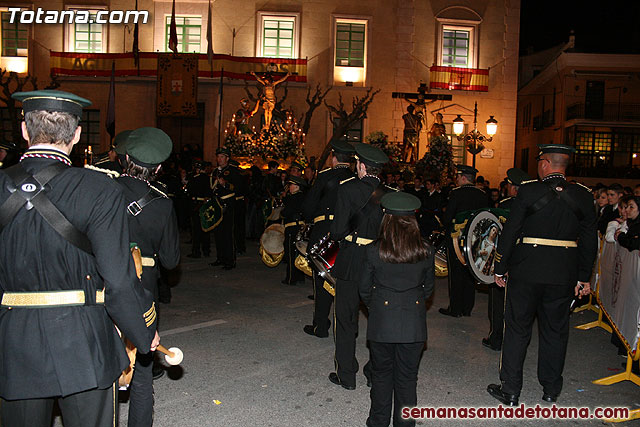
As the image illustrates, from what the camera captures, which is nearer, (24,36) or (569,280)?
(569,280)

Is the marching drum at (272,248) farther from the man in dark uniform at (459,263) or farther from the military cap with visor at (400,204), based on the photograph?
the military cap with visor at (400,204)

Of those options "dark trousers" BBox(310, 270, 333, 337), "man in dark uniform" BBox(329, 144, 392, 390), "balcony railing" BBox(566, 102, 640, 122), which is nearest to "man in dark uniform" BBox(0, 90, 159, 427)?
"man in dark uniform" BBox(329, 144, 392, 390)

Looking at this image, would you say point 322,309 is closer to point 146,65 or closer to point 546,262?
point 546,262

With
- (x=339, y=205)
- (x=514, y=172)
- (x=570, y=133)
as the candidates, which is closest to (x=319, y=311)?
(x=339, y=205)

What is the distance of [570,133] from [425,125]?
15.1m

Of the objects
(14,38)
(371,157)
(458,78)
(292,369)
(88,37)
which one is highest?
(88,37)

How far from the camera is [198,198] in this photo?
38.9 ft

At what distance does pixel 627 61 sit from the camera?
34.9 metres

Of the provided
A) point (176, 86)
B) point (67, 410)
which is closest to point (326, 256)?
point (67, 410)

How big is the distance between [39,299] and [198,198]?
9340mm

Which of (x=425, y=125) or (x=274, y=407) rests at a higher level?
(x=425, y=125)

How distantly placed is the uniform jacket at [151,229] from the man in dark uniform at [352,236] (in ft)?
5.28

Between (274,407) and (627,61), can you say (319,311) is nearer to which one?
(274,407)

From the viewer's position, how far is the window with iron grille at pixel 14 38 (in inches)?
1058
